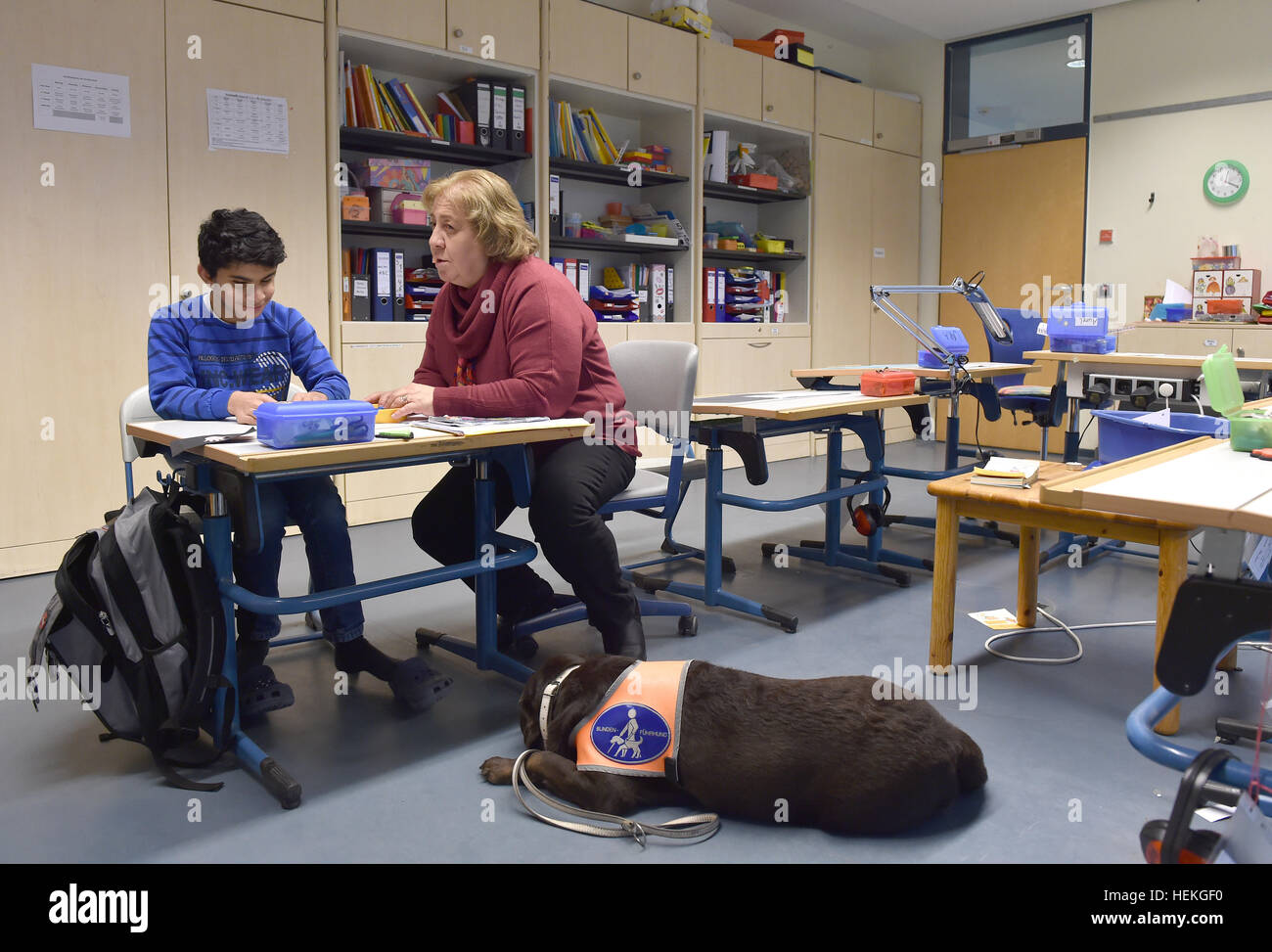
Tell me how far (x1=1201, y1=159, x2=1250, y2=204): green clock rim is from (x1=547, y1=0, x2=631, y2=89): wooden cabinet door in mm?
3543

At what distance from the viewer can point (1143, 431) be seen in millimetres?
2422

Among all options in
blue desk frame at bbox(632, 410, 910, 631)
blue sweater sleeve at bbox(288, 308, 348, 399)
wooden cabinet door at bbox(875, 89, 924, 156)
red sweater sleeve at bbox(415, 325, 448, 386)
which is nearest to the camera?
blue sweater sleeve at bbox(288, 308, 348, 399)

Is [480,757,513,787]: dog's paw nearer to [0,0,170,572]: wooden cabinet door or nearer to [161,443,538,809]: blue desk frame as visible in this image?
[161,443,538,809]: blue desk frame

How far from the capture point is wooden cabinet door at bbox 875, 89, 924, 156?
22.1ft

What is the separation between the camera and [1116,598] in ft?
10.2

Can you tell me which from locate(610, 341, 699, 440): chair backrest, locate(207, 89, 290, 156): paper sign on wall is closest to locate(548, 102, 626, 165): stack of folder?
locate(207, 89, 290, 156): paper sign on wall

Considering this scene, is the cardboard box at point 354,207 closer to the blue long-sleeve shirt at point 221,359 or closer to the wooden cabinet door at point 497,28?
the wooden cabinet door at point 497,28
